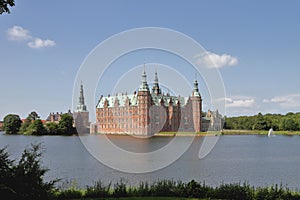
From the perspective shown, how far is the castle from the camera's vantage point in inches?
3334

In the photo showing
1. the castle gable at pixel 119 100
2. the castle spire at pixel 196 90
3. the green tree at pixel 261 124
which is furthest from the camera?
the green tree at pixel 261 124

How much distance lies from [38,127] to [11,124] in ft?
40.6

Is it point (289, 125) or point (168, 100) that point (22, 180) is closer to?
point (168, 100)

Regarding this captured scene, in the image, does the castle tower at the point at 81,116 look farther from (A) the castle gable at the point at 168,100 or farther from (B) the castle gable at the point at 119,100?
(A) the castle gable at the point at 168,100

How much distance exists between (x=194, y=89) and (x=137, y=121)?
63.0ft

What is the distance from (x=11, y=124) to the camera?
90.1 meters

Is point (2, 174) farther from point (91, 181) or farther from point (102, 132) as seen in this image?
point (102, 132)

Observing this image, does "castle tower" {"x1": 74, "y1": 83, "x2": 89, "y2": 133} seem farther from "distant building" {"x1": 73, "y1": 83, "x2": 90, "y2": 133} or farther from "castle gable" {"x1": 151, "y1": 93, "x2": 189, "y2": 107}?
"castle gable" {"x1": 151, "y1": 93, "x2": 189, "y2": 107}

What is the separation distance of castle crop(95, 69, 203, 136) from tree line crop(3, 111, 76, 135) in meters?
10.8

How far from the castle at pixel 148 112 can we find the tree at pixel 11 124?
68.4ft

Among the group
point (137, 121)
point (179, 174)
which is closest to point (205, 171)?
point (179, 174)

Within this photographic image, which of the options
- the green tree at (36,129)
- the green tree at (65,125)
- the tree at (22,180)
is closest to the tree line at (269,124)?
the green tree at (65,125)

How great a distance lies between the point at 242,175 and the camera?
22.2m

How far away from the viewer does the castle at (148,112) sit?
84.7 meters
